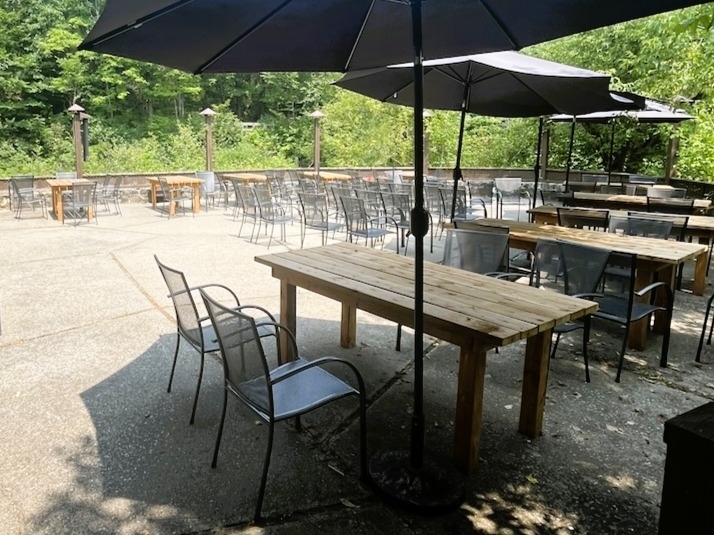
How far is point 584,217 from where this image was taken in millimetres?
5512

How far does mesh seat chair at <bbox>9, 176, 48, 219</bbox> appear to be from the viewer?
378 inches

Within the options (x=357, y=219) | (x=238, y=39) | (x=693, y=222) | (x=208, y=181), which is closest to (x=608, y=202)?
(x=693, y=222)

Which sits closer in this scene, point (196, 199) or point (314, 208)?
point (314, 208)

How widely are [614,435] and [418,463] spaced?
1143mm

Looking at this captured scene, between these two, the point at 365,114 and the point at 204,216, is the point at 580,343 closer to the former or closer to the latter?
the point at 204,216

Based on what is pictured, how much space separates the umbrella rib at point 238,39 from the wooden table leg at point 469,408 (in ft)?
5.24

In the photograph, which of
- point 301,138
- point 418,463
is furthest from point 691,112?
point 301,138

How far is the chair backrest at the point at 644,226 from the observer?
485cm

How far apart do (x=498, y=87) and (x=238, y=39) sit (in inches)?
126

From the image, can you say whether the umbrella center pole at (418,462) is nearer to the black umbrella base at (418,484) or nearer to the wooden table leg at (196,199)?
the black umbrella base at (418,484)

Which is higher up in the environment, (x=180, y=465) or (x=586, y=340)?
(x=586, y=340)

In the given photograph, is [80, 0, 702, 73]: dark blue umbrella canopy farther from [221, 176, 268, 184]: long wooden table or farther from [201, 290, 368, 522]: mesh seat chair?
[221, 176, 268, 184]: long wooden table

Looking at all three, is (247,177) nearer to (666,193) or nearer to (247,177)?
(247,177)

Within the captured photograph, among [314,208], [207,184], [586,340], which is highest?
[207,184]
